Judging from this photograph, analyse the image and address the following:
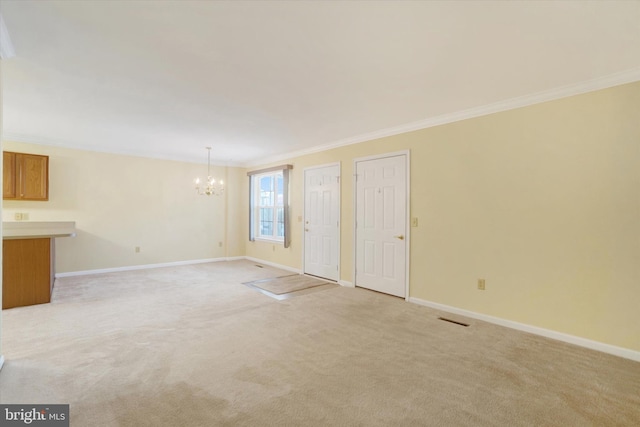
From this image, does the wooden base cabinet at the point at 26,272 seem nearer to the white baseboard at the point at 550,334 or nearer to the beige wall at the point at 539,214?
the beige wall at the point at 539,214

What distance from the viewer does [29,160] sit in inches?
196

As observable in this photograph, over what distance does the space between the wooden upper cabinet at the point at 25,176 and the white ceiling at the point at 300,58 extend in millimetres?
1231

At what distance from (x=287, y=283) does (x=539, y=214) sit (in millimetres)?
3746

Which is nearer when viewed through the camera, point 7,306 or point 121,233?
point 7,306

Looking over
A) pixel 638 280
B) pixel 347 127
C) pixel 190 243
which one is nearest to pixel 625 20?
pixel 638 280

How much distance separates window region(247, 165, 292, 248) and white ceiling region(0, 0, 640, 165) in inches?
102

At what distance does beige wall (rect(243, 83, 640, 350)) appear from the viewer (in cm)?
262

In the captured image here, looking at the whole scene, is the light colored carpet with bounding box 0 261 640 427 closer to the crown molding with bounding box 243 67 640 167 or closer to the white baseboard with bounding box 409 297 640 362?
the white baseboard with bounding box 409 297 640 362

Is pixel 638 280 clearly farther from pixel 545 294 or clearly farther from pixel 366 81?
pixel 366 81

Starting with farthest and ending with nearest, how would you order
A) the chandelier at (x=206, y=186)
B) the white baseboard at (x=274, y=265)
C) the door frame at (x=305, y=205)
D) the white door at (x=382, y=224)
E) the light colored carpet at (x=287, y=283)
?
the chandelier at (x=206, y=186), the white baseboard at (x=274, y=265), the door frame at (x=305, y=205), the light colored carpet at (x=287, y=283), the white door at (x=382, y=224)

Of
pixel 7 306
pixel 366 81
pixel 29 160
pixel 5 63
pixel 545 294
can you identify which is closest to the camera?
pixel 5 63

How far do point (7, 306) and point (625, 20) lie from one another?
6.71 metres

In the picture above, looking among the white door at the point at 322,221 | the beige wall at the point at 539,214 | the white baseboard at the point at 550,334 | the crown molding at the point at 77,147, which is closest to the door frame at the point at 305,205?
the white door at the point at 322,221

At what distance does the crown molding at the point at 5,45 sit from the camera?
78.5 inches
